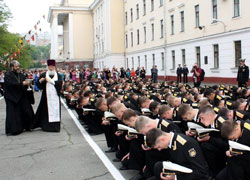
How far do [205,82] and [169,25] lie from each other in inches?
367

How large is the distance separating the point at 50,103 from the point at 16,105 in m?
0.95

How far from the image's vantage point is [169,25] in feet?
113

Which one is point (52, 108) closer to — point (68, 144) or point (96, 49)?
point (68, 144)

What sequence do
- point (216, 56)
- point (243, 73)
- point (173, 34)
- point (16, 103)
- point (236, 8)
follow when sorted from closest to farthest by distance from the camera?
1. point (16, 103)
2. point (243, 73)
3. point (236, 8)
4. point (216, 56)
5. point (173, 34)

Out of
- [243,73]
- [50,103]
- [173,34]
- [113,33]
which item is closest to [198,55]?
[173,34]

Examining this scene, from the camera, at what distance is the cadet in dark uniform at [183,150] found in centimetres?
398

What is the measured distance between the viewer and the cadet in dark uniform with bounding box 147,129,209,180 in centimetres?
398

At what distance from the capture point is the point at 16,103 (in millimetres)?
9734

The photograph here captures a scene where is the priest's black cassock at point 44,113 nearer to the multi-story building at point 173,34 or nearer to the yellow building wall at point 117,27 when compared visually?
the multi-story building at point 173,34

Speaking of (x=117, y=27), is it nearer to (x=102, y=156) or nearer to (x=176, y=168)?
(x=102, y=156)

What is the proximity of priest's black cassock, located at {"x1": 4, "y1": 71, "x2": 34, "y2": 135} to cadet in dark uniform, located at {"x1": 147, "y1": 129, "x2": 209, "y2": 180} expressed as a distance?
21.3 ft

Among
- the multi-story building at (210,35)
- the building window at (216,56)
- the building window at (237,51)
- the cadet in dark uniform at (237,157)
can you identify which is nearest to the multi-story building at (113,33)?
the multi-story building at (210,35)

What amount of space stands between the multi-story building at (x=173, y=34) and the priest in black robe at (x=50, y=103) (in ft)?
52.6

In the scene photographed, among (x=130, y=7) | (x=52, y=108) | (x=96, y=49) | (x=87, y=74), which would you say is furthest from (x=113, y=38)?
(x=52, y=108)
